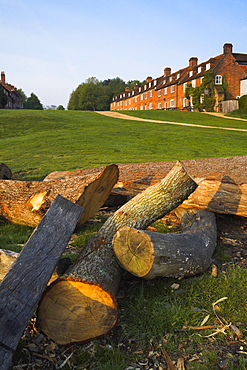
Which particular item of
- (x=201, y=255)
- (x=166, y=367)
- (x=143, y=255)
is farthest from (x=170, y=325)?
(x=201, y=255)

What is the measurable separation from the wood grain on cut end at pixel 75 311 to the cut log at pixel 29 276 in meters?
0.17

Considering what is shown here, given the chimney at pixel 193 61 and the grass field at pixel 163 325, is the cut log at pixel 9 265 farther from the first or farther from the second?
the chimney at pixel 193 61

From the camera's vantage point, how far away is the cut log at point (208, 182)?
184 inches

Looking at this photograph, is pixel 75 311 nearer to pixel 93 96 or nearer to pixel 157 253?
pixel 157 253

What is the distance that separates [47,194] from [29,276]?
2.31m

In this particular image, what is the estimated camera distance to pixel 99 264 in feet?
9.56

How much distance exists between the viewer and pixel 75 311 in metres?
2.54

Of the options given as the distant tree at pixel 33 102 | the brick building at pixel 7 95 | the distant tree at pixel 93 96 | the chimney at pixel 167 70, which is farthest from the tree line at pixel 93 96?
the chimney at pixel 167 70

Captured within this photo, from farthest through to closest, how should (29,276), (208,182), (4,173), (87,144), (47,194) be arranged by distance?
(87,144) < (4,173) < (208,182) < (47,194) < (29,276)

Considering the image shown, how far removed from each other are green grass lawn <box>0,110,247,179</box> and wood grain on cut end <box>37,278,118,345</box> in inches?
261

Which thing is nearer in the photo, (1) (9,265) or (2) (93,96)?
(1) (9,265)

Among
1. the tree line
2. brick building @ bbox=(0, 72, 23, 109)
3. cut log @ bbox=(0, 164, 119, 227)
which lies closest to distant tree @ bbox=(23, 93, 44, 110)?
brick building @ bbox=(0, 72, 23, 109)

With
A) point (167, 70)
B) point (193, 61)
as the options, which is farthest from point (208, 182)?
point (167, 70)

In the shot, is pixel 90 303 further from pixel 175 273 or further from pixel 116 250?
pixel 175 273
